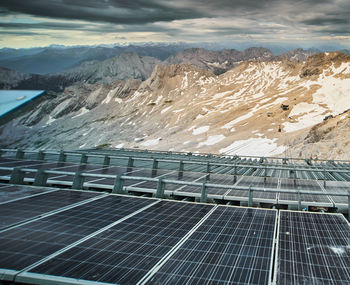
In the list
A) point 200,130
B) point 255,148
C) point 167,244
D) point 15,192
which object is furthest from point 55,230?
point 200,130

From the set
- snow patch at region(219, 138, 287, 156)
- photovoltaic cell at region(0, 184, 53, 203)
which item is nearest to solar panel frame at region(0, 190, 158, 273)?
photovoltaic cell at region(0, 184, 53, 203)

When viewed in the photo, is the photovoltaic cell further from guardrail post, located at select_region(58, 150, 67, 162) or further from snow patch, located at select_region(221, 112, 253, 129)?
snow patch, located at select_region(221, 112, 253, 129)

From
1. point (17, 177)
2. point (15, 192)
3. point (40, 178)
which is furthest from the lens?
point (17, 177)

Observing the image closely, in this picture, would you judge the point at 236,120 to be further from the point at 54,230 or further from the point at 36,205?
the point at 54,230

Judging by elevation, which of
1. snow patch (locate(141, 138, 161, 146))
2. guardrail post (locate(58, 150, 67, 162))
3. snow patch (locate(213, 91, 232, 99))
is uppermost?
guardrail post (locate(58, 150, 67, 162))

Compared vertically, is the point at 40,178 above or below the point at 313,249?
below

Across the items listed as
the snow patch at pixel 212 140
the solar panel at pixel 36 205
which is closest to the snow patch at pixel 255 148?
the snow patch at pixel 212 140

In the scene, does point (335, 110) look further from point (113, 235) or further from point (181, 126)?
point (113, 235)

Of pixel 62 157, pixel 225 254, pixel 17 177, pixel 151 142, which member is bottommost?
pixel 151 142
